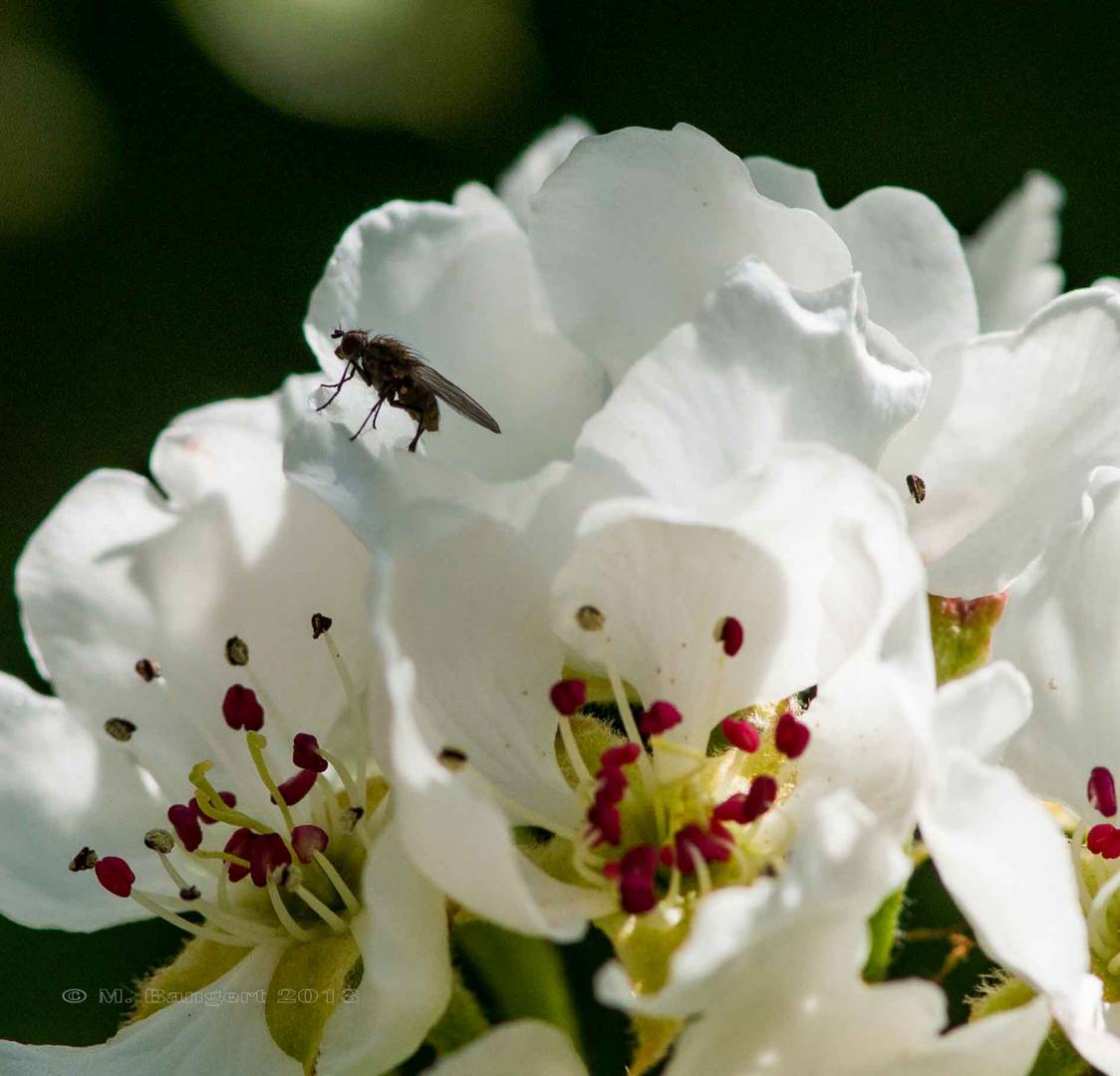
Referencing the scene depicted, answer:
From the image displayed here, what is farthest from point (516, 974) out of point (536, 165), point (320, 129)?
point (320, 129)

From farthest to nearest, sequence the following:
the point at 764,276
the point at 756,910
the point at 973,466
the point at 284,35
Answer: the point at 284,35, the point at 973,466, the point at 764,276, the point at 756,910

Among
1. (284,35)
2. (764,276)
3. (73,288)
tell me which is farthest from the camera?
(73,288)

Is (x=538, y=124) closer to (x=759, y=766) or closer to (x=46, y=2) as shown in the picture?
(x=46, y=2)

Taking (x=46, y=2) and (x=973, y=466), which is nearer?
(x=973, y=466)

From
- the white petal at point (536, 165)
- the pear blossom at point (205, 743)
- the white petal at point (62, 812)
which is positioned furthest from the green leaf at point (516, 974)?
the white petal at point (536, 165)

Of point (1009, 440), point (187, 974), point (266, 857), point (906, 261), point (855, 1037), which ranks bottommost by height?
point (187, 974)

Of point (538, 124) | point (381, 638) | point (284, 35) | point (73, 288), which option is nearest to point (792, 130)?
point (538, 124)

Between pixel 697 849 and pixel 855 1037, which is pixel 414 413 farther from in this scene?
pixel 855 1037
